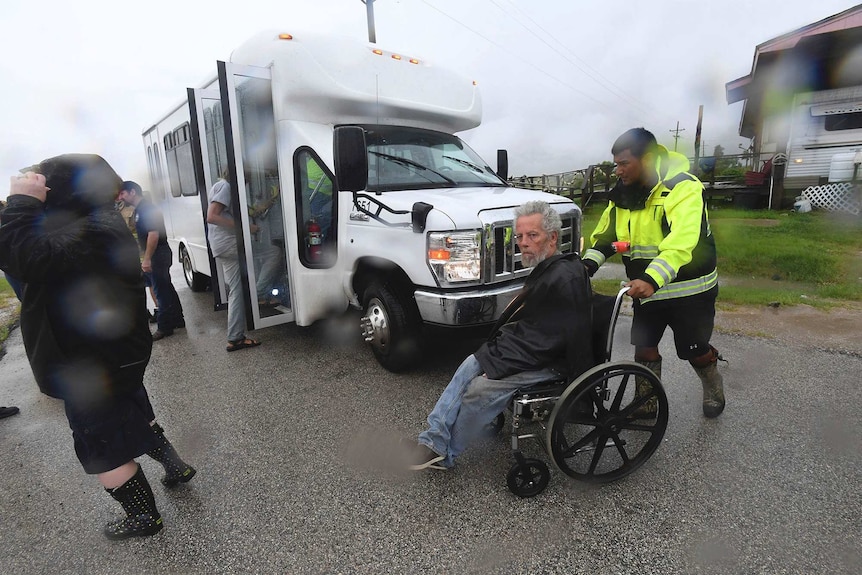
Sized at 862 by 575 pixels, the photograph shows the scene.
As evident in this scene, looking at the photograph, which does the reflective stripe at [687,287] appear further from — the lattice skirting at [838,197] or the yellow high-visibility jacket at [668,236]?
the lattice skirting at [838,197]

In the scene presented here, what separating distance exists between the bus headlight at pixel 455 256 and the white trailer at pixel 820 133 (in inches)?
519

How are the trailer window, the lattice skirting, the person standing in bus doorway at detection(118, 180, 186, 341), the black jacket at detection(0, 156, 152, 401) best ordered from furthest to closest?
the trailer window
the lattice skirting
the person standing in bus doorway at detection(118, 180, 186, 341)
the black jacket at detection(0, 156, 152, 401)

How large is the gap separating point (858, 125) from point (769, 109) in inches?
98.7

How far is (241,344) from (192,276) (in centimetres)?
305

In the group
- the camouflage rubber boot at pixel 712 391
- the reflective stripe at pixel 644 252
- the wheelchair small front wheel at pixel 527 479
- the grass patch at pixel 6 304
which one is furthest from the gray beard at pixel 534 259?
the grass patch at pixel 6 304

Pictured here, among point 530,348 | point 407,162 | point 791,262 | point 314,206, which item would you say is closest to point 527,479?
point 530,348

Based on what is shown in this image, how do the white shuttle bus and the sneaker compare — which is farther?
the white shuttle bus

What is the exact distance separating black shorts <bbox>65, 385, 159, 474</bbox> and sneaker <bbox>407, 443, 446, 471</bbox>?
142cm

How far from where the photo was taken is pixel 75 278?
2.17m

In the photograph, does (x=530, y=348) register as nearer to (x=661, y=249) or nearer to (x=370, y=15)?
(x=661, y=249)

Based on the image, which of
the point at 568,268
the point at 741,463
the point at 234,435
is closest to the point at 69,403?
the point at 234,435

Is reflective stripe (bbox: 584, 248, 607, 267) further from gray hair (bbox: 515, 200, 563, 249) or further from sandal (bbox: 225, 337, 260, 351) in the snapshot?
sandal (bbox: 225, 337, 260, 351)

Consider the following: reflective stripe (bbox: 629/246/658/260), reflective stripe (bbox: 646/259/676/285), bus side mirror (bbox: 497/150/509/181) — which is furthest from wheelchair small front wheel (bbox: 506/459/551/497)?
bus side mirror (bbox: 497/150/509/181)

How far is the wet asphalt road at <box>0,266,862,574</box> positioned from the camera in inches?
89.0
